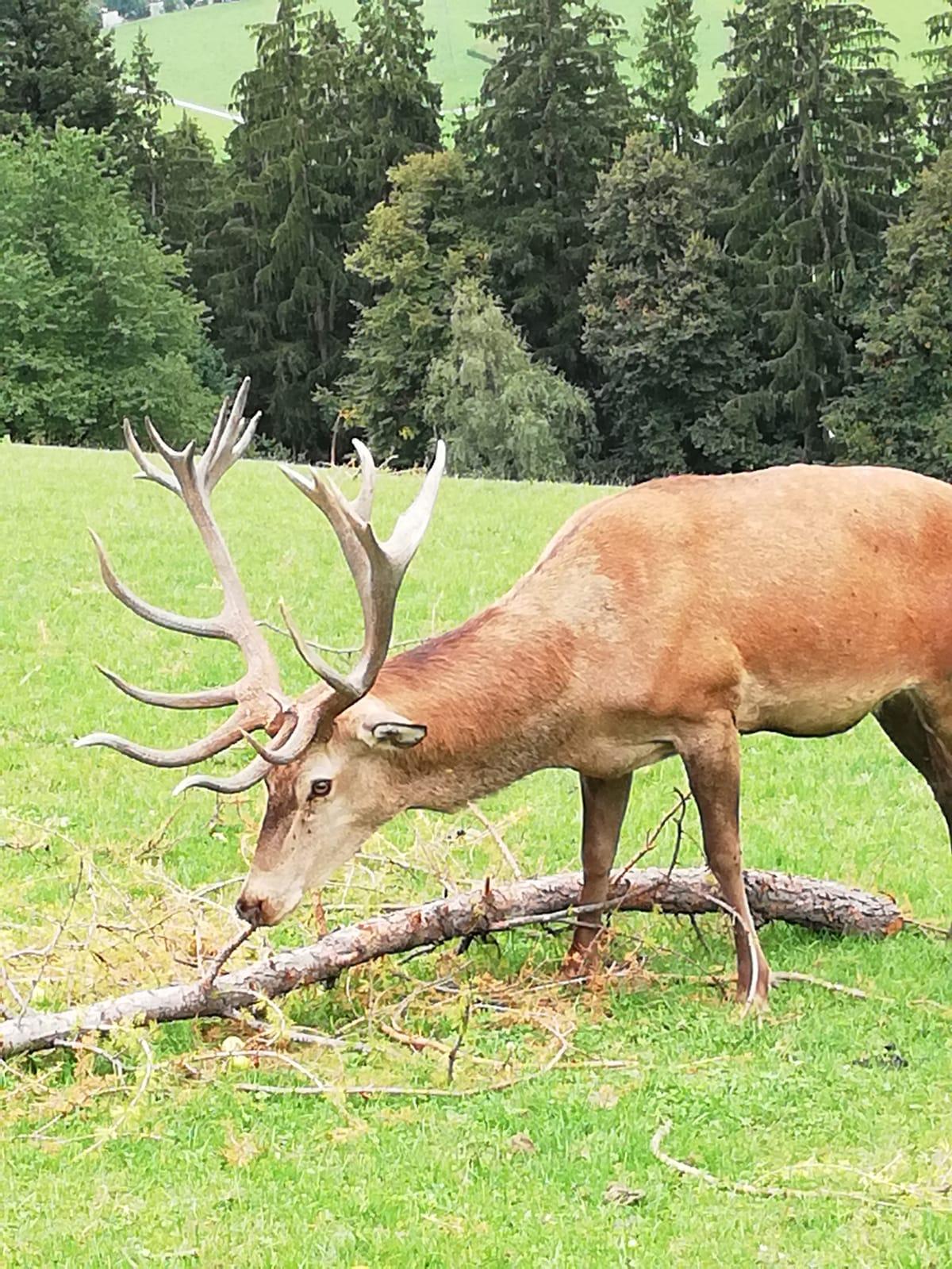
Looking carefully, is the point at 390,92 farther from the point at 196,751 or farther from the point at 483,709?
the point at 196,751

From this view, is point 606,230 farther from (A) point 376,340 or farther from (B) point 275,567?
(B) point 275,567

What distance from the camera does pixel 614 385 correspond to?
1805 inches

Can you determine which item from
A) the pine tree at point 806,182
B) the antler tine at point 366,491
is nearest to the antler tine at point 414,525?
the antler tine at point 366,491

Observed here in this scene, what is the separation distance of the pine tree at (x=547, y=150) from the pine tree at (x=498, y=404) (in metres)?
3.90

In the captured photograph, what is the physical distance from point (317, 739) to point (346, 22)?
7536 cm

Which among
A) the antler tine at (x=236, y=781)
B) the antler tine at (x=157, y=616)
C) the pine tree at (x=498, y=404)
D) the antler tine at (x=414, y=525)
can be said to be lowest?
the pine tree at (x=498, y=404)

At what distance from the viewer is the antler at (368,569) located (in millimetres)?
4891

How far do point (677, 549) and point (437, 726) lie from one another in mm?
1031

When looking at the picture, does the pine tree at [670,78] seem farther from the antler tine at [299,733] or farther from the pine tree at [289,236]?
the antler tine at [299,733]

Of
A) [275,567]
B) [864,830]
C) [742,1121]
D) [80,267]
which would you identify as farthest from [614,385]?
[742,1121]

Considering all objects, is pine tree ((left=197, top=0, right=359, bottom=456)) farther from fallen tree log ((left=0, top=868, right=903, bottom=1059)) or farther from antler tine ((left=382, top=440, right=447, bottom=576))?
antler tine ((left=382, top=440, right=447, bottom=576))

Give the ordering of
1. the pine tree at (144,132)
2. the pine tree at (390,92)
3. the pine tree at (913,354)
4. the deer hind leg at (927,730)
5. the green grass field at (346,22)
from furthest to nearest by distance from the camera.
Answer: the green grass field at (346,22)
the pine tree at (144,132)
the pine tree at (390,92)
the pine tree at (913,354)
the deer hind leg at (927,730)

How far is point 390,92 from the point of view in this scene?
51.8 m

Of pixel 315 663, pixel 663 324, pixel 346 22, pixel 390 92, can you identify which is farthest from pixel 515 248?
pixel 315 663
